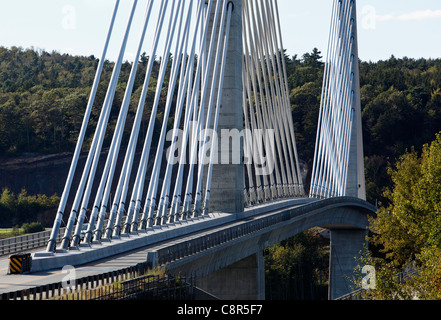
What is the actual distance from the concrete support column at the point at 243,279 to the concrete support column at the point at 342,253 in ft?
111

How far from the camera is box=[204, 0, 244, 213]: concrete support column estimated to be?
145ft

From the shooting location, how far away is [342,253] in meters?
74.4

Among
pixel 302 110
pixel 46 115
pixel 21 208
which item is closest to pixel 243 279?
pixel 21 208

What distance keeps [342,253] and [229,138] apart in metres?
34.5

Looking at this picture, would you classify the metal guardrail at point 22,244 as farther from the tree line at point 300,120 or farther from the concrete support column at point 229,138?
the tree line at point 300,120

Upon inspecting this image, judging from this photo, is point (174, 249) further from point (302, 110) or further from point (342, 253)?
point (302, 110)

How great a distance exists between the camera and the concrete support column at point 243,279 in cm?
3756

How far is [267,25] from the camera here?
51875 millimetres

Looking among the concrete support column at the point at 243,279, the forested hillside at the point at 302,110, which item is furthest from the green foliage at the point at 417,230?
the forested hillside at the point at 302,110

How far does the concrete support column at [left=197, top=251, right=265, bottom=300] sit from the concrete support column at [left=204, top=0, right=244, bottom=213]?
639 cm

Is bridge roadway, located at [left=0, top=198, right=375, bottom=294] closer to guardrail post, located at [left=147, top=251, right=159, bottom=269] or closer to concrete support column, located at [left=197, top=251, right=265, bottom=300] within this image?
guardrail post, located at [left=147, top=251, right=159, bottom=269]

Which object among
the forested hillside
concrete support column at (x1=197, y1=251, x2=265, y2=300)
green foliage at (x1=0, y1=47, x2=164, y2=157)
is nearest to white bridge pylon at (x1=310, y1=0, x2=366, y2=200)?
concrete support column at (x1=197, y1=251, x2=265, y2=300)
